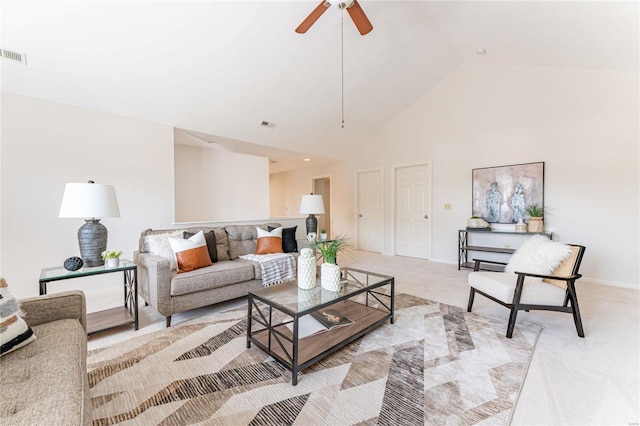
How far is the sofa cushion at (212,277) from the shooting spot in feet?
7.86

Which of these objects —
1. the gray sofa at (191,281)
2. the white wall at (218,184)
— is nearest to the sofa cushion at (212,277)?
the gray sofa at (191,281)

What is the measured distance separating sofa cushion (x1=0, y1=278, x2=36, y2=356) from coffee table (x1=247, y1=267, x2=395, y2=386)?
1102mm

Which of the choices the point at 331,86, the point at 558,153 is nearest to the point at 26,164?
the point at 331,86

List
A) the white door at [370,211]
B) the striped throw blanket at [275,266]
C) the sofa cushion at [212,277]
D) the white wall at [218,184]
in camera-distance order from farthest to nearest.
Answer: the white door at [370,211]
the white wall at [218,184]
the striped throw blanket at [275,266]
the sofa cushion at [212,277]

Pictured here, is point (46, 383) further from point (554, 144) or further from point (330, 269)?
point (554, 144)

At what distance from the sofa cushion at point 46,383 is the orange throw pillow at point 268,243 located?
2.18m

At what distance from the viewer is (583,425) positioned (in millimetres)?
1323

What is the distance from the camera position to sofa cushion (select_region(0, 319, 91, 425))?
784mm

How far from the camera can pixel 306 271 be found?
2135 millimetres

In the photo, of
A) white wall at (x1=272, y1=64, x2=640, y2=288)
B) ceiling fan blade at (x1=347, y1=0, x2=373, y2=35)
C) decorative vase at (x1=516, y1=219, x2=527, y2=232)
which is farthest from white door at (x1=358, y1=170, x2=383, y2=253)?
ceiling fan blade at (x1=347, y1=0, x2=373, y2=35)

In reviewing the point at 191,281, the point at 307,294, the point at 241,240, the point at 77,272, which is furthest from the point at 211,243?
the point at 307,294

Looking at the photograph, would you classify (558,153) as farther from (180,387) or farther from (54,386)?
(54,386)

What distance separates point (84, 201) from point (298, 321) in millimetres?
1970

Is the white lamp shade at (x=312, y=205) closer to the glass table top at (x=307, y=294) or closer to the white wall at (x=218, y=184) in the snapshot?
the glass table top at (x=307, y=294)
